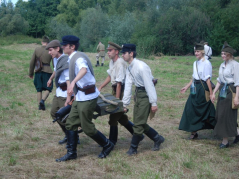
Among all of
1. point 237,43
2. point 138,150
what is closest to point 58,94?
point 138,150

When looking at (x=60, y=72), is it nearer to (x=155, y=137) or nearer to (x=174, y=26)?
(x=155, y=137)

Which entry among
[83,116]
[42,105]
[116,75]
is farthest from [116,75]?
[42,105]

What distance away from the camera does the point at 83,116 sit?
4793 millimetres

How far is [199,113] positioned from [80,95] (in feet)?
8.20

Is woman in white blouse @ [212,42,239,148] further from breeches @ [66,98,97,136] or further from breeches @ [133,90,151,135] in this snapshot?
breeches @ [66,98,97,136]

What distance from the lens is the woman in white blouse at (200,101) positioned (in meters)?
6.05

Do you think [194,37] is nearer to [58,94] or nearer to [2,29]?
[58,94]

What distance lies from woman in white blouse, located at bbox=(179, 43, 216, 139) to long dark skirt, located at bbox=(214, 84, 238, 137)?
240mm

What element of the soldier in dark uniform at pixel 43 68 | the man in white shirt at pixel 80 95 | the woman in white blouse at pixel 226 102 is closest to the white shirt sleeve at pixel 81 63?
the man in white shirt at pixel 80 95

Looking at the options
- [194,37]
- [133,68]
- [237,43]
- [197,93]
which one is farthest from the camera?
[194,37]

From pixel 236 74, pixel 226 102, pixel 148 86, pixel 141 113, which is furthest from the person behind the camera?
pixel 226 102

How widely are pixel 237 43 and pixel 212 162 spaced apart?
29.8 m

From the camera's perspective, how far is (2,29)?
6294 cm

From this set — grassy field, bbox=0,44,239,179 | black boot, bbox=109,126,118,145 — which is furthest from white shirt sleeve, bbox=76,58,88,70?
black boot, bbox=109,126,118,145
